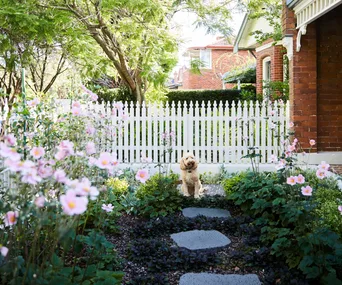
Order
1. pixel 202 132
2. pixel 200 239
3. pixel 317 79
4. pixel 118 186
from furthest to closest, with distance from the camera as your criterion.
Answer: pixel 202 132, pixel 317 79, pixel 118 186, pixel 200 239

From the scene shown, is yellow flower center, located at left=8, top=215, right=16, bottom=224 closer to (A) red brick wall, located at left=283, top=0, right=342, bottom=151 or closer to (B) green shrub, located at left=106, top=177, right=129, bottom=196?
(B) green shrub, located at left=106, top=177, right=129, bottom=196

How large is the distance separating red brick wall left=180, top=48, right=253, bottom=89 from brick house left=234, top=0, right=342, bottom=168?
22.8 metres

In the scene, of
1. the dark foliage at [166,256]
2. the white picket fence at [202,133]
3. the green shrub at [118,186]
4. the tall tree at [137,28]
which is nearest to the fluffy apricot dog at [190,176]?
the green shrub at [118,186]

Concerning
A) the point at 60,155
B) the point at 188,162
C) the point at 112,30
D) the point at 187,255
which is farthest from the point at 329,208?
the point at 112,30

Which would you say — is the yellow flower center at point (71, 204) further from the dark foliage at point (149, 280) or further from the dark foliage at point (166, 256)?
the dark foliage at point (166, 256)

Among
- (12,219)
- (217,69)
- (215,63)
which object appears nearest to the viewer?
(12,219)

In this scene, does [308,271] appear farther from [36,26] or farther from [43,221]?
[36,26]

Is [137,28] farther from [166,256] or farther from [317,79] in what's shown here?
[166,256]

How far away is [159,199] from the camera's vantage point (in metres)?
6.55

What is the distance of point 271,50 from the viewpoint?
17469 millimetres

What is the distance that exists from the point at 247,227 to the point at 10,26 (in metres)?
8.34

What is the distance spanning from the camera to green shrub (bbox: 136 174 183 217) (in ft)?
21.0

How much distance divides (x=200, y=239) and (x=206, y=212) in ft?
4.59

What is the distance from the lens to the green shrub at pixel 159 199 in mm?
6414
